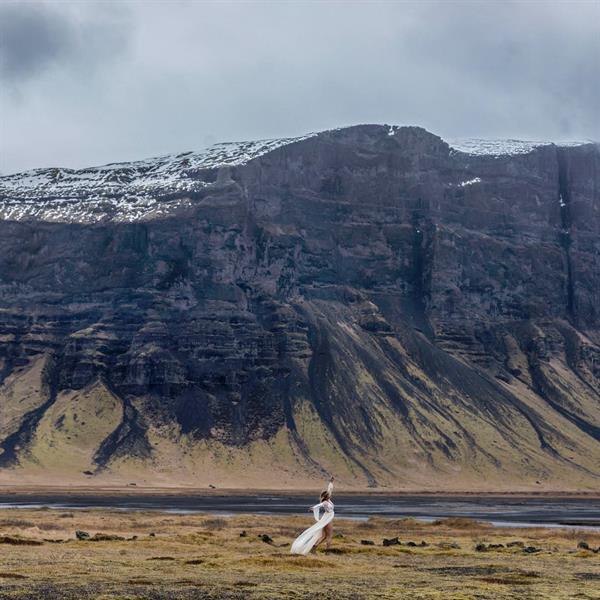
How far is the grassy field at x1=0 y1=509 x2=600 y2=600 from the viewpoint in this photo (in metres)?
37.0

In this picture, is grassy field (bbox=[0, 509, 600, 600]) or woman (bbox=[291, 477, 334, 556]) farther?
woman (bbox=[291, 477, 334, 556])

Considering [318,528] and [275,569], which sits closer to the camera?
[275,569]

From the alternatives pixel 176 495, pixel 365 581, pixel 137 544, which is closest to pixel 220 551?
pixel 137 544

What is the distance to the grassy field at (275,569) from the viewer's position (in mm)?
36969

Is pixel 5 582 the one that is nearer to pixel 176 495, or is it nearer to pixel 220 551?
pixel 220 551

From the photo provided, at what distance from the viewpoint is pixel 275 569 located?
4425cm

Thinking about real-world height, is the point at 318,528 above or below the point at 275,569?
above

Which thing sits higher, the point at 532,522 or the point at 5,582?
the point at 5,582

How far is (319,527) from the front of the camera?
160 feet

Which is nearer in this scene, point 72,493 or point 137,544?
point 137,544

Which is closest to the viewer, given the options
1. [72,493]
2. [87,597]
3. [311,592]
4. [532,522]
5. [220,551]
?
[87,597]

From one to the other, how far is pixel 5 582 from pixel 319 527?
15199mm

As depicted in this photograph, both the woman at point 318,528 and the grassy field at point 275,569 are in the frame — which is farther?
the woman at point 318,528

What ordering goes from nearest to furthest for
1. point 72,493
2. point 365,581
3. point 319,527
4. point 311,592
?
point 311,592, point 365,581, point 319,527, point 72,493
